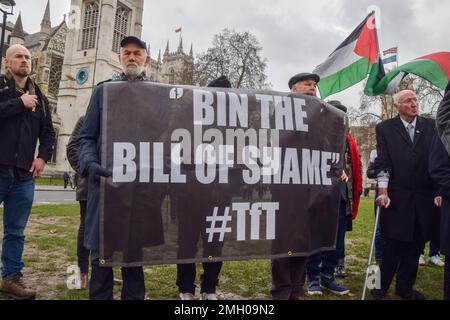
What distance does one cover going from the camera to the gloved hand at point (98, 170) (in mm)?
2756

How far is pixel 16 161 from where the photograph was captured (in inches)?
144

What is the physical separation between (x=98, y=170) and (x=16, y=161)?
1465mm

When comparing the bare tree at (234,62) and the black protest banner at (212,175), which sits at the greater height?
the bare tree at (234,62)

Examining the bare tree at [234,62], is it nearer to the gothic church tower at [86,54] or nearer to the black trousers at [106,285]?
the gothic church tower at [86,54]

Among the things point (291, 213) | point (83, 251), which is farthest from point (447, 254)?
point (83, 251)

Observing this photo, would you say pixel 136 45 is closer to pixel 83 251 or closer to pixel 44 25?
pixel 83 251

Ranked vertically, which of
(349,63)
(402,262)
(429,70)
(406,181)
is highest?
(349,63)

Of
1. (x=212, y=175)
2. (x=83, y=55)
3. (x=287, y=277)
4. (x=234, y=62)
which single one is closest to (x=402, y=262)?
(x=287, y=277)

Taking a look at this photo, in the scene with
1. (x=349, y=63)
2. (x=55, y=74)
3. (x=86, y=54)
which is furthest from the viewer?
(x=55, y=74)

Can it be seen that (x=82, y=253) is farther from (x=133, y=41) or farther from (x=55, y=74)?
(x=55, y=74)

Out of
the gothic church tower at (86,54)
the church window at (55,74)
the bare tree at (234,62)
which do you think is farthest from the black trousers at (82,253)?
the church window at (55,74)

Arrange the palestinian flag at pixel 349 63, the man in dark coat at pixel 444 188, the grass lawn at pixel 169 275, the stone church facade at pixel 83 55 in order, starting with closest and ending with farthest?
the man in dark coat at pixel 444 188
the grass lawn at pixel 169 275
the palestinian flag at pixel 349 63
the stone church facade at pixel 83 55

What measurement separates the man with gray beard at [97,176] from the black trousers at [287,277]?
1329 mm

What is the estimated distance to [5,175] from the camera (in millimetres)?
3623
